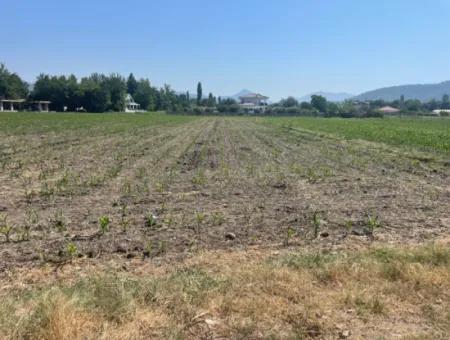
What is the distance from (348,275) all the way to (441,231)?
3.13m

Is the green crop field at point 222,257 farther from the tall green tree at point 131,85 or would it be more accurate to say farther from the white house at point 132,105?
the tall green tree at point 131,85

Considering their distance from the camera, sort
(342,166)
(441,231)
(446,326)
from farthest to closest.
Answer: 1. (342,166)
2. (441,231)
3. (446,326)

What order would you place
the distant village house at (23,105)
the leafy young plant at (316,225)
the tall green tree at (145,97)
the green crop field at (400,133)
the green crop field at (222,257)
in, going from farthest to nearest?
the tall green tree at (145,97), the distant village house at (23,105), the green crop field at (400,133), the leafy young plant at (316,225), the green crop field at (222,257)

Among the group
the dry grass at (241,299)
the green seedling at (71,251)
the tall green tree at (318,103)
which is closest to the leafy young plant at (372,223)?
the dry grass at (241,299)

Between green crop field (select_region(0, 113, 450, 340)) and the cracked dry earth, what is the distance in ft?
0.14

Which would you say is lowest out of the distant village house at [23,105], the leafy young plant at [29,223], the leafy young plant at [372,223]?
the leafy young plant at [372,223]

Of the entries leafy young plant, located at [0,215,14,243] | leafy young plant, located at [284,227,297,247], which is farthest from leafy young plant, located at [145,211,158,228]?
leafy young plant, located at [284,227,297,247]

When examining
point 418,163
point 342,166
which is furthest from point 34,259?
point 418,163

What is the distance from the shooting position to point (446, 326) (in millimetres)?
4203

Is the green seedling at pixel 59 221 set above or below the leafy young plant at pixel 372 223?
above

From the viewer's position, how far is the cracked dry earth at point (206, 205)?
22.1 feet

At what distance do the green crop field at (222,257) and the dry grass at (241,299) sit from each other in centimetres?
2

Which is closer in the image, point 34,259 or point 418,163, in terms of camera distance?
point 34,259

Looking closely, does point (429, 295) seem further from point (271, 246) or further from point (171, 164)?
point (171, 164)
